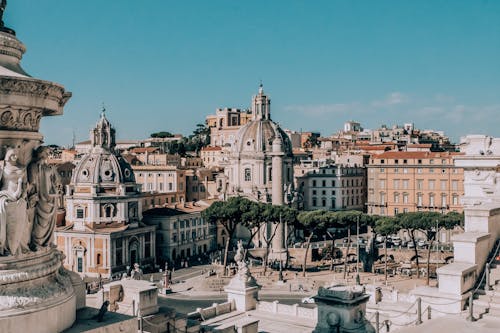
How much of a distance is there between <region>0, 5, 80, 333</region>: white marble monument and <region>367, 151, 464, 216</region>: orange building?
218 feet

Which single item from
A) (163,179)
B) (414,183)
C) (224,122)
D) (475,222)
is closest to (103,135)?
(163,179)

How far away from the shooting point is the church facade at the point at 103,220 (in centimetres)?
4974

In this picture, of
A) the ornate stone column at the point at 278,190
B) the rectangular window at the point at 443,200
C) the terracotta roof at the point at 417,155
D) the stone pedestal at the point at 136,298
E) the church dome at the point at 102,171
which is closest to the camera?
the stone pedestal at the point at 136,298

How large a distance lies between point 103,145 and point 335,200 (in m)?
32.6

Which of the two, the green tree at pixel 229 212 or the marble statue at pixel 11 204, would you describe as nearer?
the marble statue at pixel 11 204

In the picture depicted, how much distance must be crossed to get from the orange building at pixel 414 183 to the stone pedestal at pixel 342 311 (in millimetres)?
59880

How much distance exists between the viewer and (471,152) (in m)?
20.3

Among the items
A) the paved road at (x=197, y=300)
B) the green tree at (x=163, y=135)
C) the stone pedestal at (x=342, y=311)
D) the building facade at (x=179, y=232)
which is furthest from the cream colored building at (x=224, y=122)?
the stone pedestal at (x=342, y=311)

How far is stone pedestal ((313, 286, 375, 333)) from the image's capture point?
12.2 meters

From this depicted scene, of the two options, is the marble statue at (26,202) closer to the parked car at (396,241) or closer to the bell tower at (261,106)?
the parked car at (396,241)

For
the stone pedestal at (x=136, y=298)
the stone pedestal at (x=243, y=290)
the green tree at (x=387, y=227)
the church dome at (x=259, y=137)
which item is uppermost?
the church dome at (x=259, y=137)

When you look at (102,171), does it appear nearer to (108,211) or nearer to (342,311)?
(108,211)

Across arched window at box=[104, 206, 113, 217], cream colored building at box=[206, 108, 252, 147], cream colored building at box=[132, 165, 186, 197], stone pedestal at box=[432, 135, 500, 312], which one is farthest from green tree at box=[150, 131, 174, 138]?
stone pedestal at box=[432, 135, 500, 312]

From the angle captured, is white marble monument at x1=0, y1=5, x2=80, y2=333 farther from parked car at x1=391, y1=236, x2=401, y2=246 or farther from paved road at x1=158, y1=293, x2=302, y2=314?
parked car at x1=391, y1=236, x2=401, y2=246
